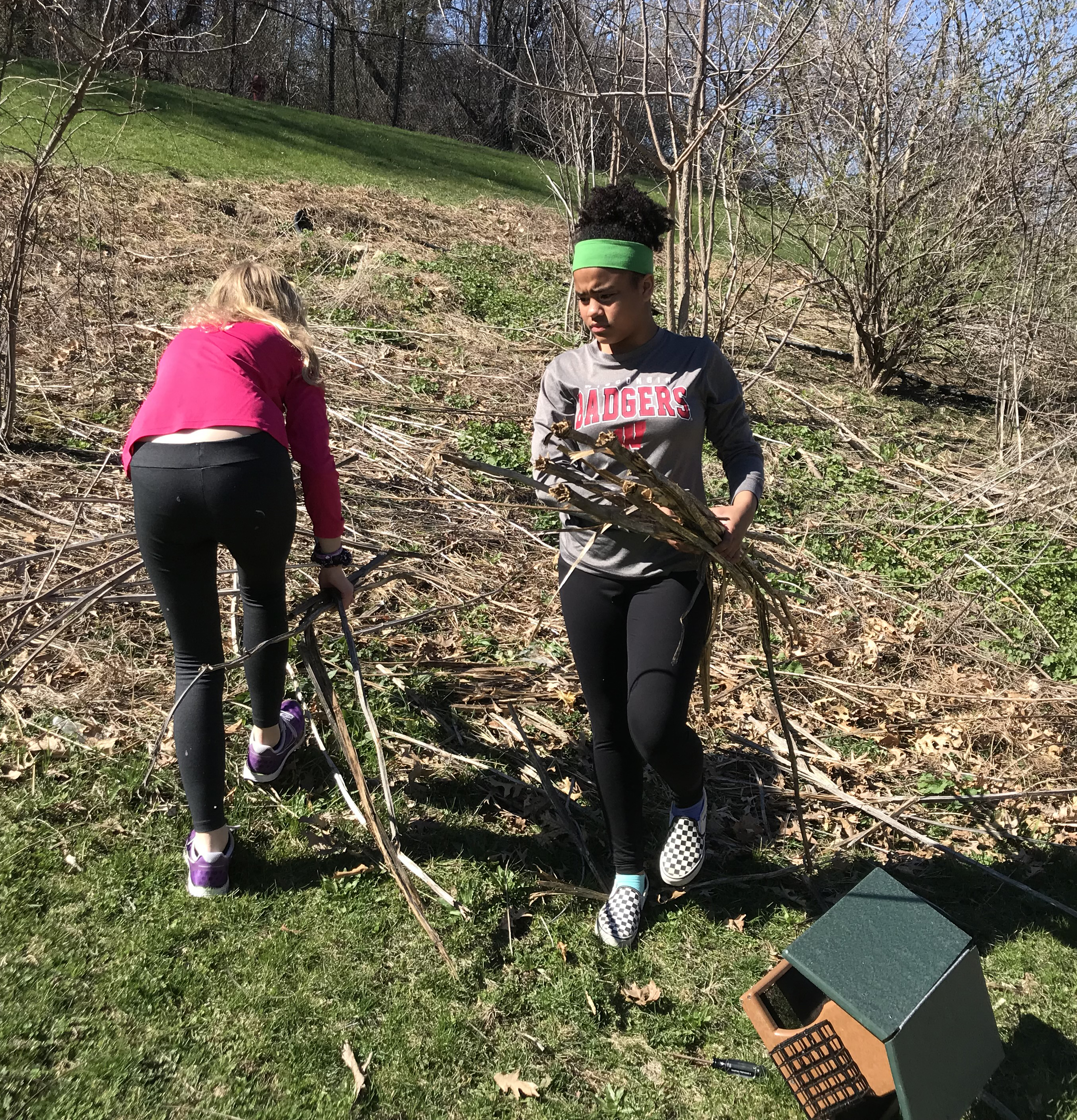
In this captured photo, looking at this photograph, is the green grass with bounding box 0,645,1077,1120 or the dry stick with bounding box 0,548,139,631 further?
the dry stick with bounding box 0,548,139,631

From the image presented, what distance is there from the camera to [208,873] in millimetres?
2904

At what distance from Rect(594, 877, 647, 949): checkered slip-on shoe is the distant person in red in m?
1.19

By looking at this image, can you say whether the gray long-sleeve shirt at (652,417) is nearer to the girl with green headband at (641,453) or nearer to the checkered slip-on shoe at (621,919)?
the girl with green headband at (641,453)

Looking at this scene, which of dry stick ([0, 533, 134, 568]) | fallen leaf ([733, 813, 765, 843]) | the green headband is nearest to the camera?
the green headband

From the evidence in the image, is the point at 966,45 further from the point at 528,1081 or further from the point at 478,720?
the point at 528,1081

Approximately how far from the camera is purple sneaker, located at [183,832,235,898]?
2904 mm

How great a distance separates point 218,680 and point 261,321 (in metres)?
1.05

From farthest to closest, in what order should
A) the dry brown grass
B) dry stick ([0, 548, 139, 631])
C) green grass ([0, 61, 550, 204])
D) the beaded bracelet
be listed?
1. green grass ([0, 61, 550, 204])
2. the dry brown grass
3. dry stick ([0, 548, 139, 631])
4. the beaded bracelet

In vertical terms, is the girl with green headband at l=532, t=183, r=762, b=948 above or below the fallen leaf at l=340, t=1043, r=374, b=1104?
above

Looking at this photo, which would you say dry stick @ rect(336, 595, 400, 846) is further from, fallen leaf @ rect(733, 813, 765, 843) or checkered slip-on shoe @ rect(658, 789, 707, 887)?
fallen leaf @ rect(733, 813, 765, 843)

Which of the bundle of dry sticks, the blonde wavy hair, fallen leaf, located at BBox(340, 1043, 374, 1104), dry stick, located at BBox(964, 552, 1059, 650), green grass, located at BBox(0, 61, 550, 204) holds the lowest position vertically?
fallen leaf, located at BBox(340, 1043, 374, 1104)

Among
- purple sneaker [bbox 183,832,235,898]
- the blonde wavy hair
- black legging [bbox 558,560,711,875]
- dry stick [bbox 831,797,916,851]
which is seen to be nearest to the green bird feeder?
black legging [bbox 558,560,711,875]

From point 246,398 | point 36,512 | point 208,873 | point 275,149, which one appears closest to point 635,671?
point 246,398

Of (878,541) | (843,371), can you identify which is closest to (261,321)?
(878,541)
